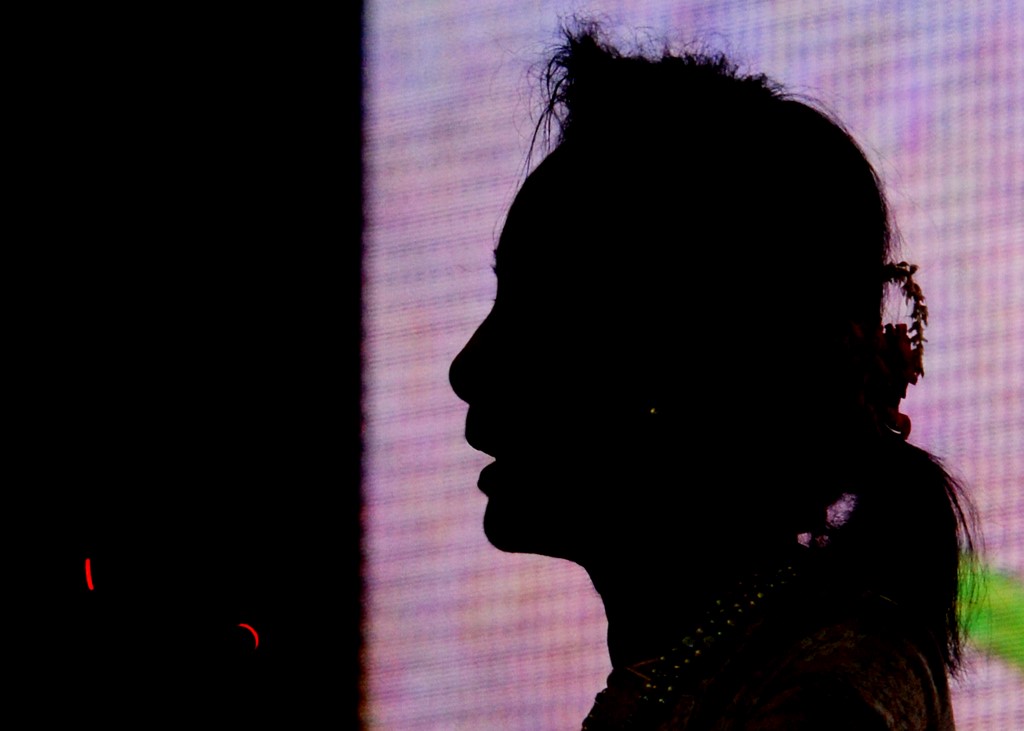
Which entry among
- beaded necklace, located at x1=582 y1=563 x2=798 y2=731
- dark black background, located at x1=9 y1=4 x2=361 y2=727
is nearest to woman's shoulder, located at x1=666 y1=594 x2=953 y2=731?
beaded necklace, located at x1=582 y1=563 x2=798 y2=731

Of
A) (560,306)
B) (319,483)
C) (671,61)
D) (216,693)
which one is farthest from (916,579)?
(319,483)

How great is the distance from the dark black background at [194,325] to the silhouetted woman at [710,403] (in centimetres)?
71

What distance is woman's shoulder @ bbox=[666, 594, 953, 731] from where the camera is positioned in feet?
1.94

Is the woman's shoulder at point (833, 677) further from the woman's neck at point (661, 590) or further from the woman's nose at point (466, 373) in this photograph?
the woman's nose at point (466, 373)

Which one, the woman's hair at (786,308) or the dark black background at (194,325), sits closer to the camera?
the woman's hair at (786,308)

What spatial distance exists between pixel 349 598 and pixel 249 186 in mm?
522

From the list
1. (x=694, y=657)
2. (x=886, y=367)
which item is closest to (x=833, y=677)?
(x=694, y=657)

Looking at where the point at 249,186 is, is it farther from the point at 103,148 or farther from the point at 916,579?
the point at 916,579

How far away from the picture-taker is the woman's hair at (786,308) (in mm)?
765

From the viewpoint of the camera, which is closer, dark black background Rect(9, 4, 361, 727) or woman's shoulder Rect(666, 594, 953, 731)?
woman's shoulder Rect(666, 594, 953, 731)

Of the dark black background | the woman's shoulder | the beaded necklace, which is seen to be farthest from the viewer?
the dark black background

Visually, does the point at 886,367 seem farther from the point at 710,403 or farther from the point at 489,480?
the point at 489,480

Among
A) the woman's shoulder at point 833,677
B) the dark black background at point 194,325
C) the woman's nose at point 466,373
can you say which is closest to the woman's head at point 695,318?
the woman's nose at point 466,373

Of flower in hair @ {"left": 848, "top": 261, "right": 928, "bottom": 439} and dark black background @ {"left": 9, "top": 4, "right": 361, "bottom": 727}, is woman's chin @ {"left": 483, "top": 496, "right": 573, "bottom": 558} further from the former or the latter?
dark black background @ {"left": 9, "top": 4, "right": 361, "bottom": 727}
